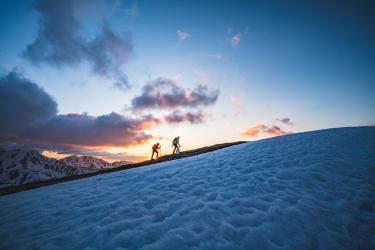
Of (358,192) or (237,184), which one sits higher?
(237,184)

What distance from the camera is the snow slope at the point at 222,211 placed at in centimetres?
472

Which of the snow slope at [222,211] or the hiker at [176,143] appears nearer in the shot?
the snow slope at [222,211]

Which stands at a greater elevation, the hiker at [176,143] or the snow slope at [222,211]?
the hiker at [176,143]

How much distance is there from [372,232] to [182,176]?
6.93 m

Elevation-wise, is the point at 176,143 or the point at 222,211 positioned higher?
the point at 176,143

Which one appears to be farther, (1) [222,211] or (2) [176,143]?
(2) [176,143]

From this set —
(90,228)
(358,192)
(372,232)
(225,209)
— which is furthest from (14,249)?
(358,192)

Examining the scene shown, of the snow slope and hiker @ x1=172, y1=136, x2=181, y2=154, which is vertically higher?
hiker @ x1=172, y1=136, x2=181, y2=154

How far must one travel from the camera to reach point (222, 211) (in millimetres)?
5781

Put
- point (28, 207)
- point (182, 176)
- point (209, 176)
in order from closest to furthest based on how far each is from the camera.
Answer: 1. point (28, 207)
2. point (209, 176)
3. point (182, 176)

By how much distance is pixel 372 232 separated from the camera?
479 centimetres

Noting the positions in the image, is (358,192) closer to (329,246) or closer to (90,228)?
(329,246)

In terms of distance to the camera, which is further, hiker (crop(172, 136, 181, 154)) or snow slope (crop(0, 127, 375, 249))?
hiker (crop(172, 136, 181, 154))

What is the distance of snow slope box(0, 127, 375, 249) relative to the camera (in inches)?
186
